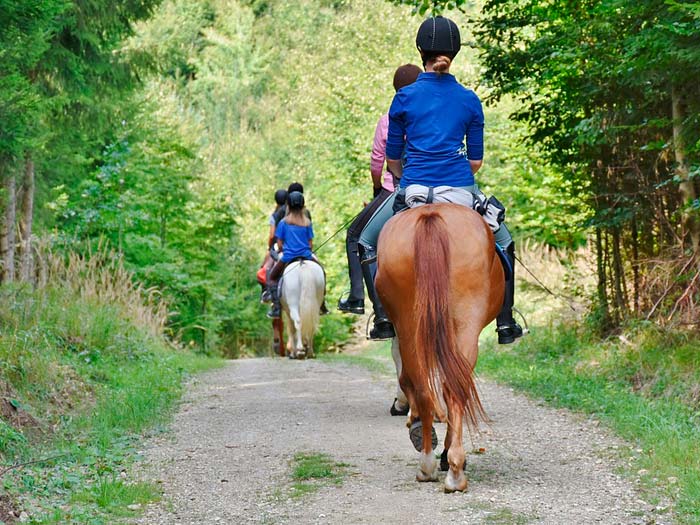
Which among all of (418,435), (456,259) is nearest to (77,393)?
(418,435)

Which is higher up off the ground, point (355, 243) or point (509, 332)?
point (355, 243)

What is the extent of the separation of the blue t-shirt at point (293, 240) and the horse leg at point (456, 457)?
11122 millimetres

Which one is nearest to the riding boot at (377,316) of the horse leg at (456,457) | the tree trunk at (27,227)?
the horse leg at (456,457)

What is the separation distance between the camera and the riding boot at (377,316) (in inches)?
288

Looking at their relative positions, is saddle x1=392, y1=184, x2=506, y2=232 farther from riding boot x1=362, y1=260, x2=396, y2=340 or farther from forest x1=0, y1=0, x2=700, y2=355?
forest x1=0, y1=0, x2=700, y2=355

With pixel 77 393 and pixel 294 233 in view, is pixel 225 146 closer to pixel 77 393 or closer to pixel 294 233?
pixel 294 233

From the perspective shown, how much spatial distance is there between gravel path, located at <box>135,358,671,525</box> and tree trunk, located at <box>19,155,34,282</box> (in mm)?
4459

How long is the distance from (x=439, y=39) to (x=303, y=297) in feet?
34.0

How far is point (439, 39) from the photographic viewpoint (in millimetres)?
6781

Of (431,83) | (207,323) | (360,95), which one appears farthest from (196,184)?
(431,83)

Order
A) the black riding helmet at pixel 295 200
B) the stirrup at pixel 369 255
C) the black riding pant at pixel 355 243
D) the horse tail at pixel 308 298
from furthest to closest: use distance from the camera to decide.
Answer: the horse tail at pixel 308 298 < the black riding helmet at pixel 295 200 < the black riding pant at pixel 355 243 < the stirrup at pixel 369 255

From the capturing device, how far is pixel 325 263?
114ft

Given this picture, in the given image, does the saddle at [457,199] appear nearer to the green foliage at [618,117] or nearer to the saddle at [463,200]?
the saddle at [463,200]

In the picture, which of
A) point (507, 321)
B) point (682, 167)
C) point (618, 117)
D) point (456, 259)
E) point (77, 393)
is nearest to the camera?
point (456, 259)
